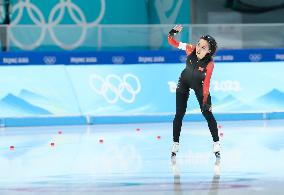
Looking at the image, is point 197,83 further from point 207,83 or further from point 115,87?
point 115,87

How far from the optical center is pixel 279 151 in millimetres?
10977

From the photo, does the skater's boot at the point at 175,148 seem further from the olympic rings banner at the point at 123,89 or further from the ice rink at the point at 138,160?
the olympic rings banner at the point at 123,89

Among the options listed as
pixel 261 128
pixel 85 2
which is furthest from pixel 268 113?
pixel 85 2

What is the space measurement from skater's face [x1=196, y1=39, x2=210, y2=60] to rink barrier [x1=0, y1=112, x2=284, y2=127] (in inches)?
227

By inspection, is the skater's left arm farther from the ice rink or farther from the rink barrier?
the rink barrier

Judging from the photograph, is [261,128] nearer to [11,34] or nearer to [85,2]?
[11,34]

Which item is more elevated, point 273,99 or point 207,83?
point 207,83

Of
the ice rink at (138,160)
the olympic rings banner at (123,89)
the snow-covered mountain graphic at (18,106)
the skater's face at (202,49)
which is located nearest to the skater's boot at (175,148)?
the ice rink at (138,160)

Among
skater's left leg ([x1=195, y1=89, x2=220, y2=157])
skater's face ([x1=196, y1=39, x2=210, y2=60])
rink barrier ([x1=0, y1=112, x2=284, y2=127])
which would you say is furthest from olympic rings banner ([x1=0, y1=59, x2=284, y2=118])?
skater's face ([x1=196, y1=39, x2=210, y2=60])

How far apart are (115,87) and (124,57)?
40.1 inches

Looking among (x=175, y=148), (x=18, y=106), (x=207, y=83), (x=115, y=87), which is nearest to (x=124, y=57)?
(x=115, y=87)

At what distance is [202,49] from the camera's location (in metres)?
9.88

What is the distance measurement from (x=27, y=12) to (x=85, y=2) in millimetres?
1976

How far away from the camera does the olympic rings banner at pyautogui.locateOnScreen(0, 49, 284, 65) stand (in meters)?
16.2
